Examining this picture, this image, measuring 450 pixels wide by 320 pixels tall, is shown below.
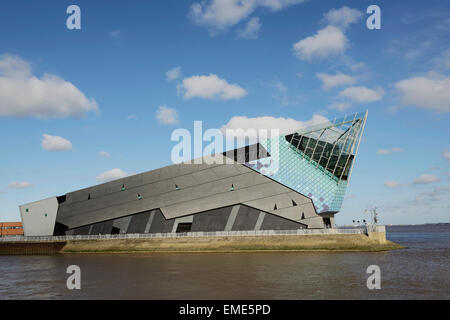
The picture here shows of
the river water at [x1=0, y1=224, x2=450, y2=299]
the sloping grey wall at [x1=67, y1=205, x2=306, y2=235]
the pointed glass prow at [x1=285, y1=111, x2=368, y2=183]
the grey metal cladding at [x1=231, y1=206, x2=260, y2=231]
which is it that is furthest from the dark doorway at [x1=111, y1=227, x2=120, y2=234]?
the pointed glass prow at [x1=285, y1=111, x2=368, y2=183]

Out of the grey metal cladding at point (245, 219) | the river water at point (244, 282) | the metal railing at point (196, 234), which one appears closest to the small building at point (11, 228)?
the metal railing at point (196, 234)

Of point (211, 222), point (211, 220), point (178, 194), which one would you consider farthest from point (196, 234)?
point (178, 194)

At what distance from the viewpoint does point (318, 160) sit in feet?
196

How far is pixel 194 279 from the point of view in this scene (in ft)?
95.5

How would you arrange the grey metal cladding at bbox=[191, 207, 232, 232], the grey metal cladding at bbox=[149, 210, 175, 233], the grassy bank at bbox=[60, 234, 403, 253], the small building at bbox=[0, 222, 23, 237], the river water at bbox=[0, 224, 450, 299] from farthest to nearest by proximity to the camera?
the small building at bbox=[0, 222, 23, 237]
the grey metal cladding at bbox=[149, 210, 175, 233]
the grey metal cladding at bbox=[191, 207, 232, 232]
the grassy bank at bbox=[60, 234, 403, 253]
the river water at bbox=[0, 224, 450, 299]

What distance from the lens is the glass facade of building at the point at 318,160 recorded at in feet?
189

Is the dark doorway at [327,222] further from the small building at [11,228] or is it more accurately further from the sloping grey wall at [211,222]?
the small building at [11,228]

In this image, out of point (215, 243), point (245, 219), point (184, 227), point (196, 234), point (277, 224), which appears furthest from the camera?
point (184, 227)

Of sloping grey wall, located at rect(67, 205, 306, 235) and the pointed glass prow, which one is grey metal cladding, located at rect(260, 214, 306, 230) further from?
the pointed glass prow

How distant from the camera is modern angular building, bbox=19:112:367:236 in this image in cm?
5778

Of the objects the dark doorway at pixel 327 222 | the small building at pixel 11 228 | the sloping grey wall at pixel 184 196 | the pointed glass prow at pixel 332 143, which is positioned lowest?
the small building at pixel 11 228

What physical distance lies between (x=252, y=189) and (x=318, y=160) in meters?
11.8

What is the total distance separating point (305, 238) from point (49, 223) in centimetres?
5044

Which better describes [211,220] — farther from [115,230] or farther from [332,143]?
[332,143]
